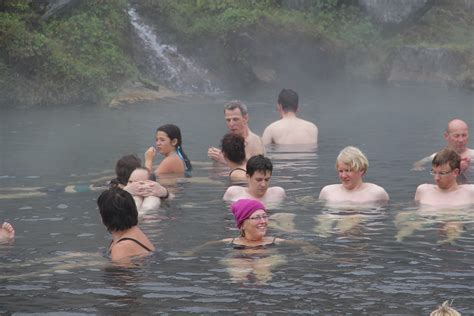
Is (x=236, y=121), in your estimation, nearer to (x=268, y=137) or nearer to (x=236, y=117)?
(x=236, y=117)

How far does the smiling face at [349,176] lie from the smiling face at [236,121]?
130 inches

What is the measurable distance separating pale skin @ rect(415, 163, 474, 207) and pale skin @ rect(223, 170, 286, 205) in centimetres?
182

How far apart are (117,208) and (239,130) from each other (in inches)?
244

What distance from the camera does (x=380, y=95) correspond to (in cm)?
2942

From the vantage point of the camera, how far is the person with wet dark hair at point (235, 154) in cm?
1485

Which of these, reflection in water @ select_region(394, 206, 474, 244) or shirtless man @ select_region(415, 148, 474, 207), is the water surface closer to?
reflection in water @ select_region(394, 206, 474, 244)

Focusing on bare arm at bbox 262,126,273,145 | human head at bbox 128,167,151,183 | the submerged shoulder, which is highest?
bare arm at bbox 262,126,273,145

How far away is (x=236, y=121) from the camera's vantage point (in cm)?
1656

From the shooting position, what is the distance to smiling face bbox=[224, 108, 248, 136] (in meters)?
16.5

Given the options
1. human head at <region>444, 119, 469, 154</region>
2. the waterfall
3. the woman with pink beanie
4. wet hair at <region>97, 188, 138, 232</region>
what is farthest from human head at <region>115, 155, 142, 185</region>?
the waterfall

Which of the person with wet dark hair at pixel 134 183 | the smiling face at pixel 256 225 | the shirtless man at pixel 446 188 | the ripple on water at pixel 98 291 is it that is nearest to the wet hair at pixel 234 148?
the person with wet dark hair at pixel 134 183

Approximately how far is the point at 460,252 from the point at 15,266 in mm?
4480

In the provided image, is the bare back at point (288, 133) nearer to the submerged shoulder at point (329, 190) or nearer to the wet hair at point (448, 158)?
the submerged shoulder at point (329, 190)

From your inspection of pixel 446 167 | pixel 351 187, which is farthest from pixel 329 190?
pixel 446 167
